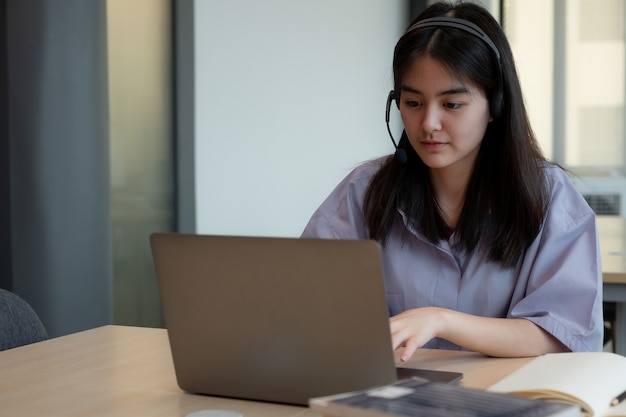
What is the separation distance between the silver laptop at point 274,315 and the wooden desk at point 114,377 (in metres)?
0.04

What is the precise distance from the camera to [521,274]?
174 centimetres

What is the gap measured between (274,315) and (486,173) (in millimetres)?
775

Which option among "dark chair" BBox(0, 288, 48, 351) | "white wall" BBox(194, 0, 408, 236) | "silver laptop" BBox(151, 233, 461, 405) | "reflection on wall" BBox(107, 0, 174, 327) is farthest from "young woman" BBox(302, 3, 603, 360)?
"white wall" BBox(194, 0, 408, 236)

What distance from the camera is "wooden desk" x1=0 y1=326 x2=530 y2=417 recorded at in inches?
48.9

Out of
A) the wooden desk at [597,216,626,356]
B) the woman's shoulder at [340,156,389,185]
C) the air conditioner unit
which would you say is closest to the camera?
the woman's shoulder at [340,156,389,185]

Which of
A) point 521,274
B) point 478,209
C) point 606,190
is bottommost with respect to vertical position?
point 606,190

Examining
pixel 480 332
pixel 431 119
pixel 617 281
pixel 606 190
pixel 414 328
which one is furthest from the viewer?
pixel 606 190

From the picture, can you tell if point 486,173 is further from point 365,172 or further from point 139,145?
point 139,145

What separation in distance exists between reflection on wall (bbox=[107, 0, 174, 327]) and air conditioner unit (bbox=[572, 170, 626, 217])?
147 inches

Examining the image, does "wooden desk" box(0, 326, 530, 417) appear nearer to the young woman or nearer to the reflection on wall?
the young woman

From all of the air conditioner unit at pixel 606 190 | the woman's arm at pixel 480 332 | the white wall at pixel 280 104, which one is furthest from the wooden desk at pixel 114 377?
the air conditioner unit at pixel 606 190

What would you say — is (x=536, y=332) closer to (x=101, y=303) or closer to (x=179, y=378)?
(x=179, y=378)

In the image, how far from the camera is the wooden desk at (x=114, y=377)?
4.07 ft

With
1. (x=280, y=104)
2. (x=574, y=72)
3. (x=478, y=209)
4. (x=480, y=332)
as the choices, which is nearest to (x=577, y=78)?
(x=574, y=72)
